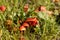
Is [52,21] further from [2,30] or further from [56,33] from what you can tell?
[2,30]

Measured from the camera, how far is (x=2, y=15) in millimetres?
2973

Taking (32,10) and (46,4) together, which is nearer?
(32,10)

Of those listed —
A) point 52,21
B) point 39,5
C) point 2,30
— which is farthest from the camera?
point 39,5

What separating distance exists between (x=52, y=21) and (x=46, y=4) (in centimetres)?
42

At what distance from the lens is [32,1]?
11.3 ft

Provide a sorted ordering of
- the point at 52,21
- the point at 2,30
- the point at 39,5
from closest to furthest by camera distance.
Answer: the point at 2,30, the point at 52,21, the point at 39,5

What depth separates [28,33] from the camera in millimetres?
2959

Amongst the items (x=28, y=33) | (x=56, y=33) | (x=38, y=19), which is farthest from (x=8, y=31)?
(x=56, y=33)

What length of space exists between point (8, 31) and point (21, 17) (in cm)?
30

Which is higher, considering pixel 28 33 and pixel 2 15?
pixel 2 15

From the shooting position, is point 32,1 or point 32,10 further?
point 32,1

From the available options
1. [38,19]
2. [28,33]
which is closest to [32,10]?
[38,19]

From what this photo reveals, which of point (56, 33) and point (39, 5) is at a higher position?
point (39, 5)

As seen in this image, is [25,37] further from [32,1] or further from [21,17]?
[32,1]
